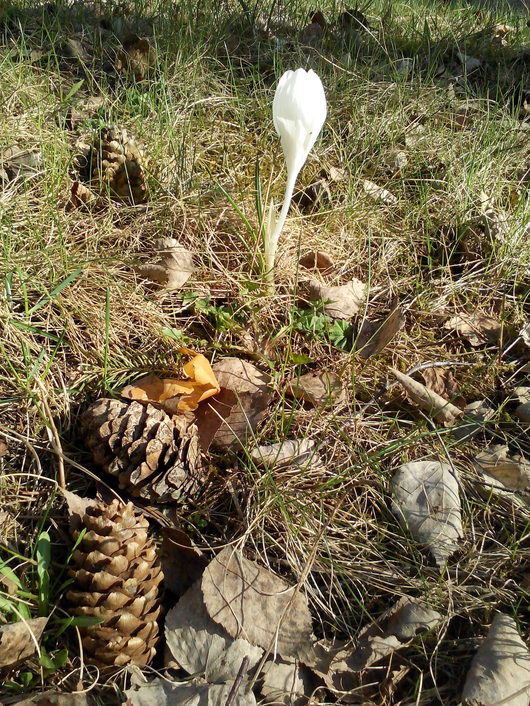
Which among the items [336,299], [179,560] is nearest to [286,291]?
[336,299]

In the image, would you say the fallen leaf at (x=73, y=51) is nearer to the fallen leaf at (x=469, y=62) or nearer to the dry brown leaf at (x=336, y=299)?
the dry brown leaf at (x=336, y=299)

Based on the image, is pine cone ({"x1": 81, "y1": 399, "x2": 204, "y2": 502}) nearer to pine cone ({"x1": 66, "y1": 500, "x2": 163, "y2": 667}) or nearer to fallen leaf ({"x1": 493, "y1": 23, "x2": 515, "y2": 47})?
pine cone ({"x1": 66, "y1": 500, "x2": 163, "y2": 667})

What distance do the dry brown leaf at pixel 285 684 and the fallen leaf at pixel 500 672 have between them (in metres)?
0.32

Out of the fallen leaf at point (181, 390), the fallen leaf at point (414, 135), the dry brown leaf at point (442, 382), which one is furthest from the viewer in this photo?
the fallen leaf at point (414, 135)

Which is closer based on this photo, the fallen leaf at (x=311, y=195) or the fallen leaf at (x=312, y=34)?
the fallen leaf at (x=311, y=195)

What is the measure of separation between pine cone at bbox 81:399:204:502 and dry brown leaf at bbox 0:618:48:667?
0.36 m

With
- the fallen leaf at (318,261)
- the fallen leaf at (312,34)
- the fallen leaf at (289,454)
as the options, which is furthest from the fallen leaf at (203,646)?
the fallen leaf at (312,34)

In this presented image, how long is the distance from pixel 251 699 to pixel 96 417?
2.32ft

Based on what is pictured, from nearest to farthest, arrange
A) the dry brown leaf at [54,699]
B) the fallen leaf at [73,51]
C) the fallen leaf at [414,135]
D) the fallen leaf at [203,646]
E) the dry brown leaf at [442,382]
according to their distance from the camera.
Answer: the dry brown leaf at [54,699] < the fallen leaf at [203,646] < the dry brown leaf at [442,382] < the fallen leaf at [414,135] < the fallen leaf at [73,51]

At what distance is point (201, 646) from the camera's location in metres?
1.36

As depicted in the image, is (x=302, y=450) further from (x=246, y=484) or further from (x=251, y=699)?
(x=251, y=699)

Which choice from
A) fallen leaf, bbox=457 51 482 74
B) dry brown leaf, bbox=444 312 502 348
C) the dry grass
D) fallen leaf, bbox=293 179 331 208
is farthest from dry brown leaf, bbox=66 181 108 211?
fallen leaf, bbox=457 51 482 74

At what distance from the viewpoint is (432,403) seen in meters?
1.83

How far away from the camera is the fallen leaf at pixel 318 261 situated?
2.20 meters
